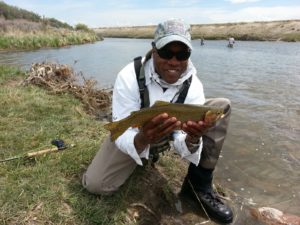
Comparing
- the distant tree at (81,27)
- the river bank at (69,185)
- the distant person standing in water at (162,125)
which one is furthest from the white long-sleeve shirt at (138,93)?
the distant tree at (81,27)

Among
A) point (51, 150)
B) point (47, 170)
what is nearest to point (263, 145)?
point (51, 150)

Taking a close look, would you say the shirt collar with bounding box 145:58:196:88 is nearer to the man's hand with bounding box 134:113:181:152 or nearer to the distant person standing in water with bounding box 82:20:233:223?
the distant person standing in water with bounding box 82:20:233:223

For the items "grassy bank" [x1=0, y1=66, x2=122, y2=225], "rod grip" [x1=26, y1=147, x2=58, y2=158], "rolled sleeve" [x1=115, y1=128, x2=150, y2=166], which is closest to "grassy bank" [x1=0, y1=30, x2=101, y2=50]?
"grassy bank" [x1=0, y1=66, x2=122, y2=225]

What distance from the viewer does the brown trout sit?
116 inches

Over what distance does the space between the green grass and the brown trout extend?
0.96 meters

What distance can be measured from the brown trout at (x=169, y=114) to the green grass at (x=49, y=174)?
3.16ft

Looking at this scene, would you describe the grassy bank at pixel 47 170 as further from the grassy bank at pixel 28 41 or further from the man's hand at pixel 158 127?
the grassy bank at pixel 28 41

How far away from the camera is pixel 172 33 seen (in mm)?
3303

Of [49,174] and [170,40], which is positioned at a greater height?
[170,40]

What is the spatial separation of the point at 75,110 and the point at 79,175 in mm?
3011

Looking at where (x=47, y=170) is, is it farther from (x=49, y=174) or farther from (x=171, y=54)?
(x=171, y=54)

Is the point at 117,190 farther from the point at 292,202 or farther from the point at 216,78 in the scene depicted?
the point at 216,78

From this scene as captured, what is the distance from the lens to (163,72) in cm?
348

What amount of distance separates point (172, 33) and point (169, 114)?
793 mm
